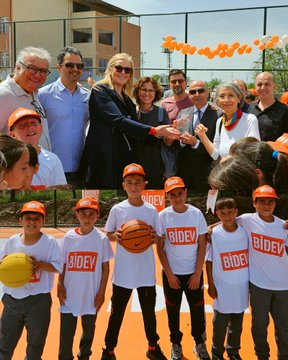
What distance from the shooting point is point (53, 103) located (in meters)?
3.83

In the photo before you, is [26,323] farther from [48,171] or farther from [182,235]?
[182,235]

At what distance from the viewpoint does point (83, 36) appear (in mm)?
23891

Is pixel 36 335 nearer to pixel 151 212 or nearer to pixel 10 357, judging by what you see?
pixel 10 357

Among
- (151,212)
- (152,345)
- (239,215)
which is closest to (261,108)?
(239,215)

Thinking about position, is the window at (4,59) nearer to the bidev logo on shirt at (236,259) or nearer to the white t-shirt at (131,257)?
the white t-shirt at (131,257)

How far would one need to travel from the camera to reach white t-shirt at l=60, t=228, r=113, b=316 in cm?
296

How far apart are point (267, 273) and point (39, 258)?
62.2 inches

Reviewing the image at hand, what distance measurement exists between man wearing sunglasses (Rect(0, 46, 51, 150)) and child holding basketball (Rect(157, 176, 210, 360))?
1297 mm

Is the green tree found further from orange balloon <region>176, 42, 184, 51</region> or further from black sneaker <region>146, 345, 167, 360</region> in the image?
black sneaker <region>146, 345, 167, 360</region>

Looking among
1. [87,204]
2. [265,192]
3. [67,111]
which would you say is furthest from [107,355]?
[67,111]

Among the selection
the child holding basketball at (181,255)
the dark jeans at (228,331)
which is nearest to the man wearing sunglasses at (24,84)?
the child holding basketball at (181,255)

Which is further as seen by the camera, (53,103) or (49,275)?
(53,103)

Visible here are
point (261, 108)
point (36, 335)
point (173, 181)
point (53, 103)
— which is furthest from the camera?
point (261, 108)

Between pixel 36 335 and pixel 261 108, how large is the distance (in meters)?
3.18
